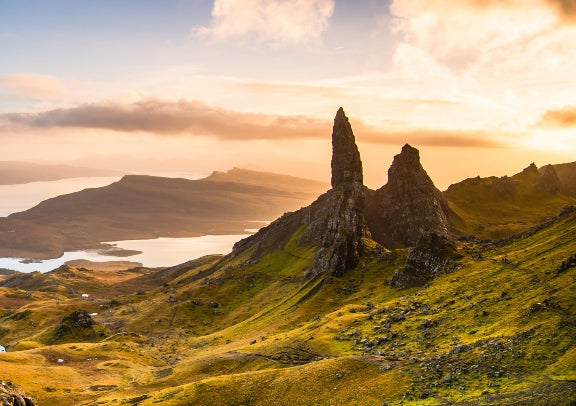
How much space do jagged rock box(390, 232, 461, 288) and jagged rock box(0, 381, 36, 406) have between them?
12325 cm

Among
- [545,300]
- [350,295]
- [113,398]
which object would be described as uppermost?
[545,300]

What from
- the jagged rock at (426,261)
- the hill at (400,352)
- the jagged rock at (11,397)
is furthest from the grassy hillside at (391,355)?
the jagged rock at (11,397)

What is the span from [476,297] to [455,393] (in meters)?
54.7

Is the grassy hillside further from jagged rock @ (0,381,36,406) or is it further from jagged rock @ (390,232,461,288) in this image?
jagged rock @ (0,381,36,406)

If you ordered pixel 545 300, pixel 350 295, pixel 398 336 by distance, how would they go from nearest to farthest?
pixel 545 300, pixel 398 336, pixel 350 295

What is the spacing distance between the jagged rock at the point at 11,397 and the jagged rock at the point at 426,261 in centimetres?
12325

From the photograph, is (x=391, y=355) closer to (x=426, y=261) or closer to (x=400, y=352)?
(x=400, y=352)

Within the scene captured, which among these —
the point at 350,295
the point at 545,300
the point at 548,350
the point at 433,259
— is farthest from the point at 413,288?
the point at 548,350

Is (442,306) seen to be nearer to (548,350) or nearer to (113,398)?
(548,350)

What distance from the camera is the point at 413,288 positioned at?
167 metres

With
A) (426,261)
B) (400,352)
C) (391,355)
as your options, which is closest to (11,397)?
(391,355)

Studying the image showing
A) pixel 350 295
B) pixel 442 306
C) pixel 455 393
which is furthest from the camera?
pixel 350 295

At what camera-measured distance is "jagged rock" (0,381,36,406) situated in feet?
260

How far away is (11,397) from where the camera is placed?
266 ft
